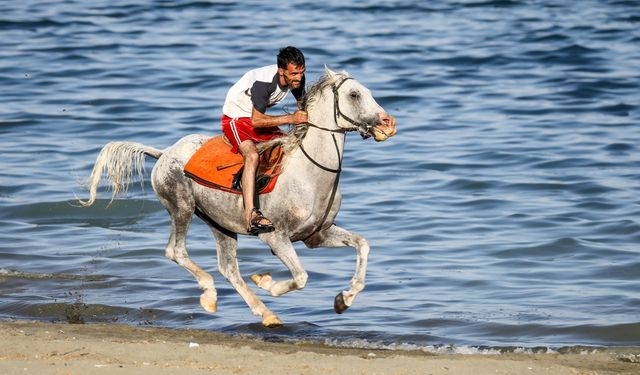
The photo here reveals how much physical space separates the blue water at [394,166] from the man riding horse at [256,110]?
189 centimetres

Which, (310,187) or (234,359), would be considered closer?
(234,359)

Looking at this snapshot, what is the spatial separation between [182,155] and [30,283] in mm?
3643

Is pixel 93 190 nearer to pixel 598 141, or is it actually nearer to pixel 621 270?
pixel 621 270

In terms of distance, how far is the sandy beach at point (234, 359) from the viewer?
326 inches

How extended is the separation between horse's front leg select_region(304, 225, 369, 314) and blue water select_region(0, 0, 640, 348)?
3.93 ft

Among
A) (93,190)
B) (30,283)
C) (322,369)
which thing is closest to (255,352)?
(322,369)

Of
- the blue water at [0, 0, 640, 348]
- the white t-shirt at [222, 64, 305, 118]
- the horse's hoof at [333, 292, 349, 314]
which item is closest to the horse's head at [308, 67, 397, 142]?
the white t-shirt at [222, 64, 305, 118]

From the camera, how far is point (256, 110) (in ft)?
31.4

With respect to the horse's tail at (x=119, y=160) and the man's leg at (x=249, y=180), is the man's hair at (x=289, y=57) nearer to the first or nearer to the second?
the man's leg at (x=249, y=180)

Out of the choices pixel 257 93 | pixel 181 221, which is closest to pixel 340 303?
pixel 181 221

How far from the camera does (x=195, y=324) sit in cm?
1167

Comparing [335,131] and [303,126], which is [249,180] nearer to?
[303,126]

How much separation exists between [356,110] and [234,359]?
2.18 meters

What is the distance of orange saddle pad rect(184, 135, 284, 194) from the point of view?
977 cm
